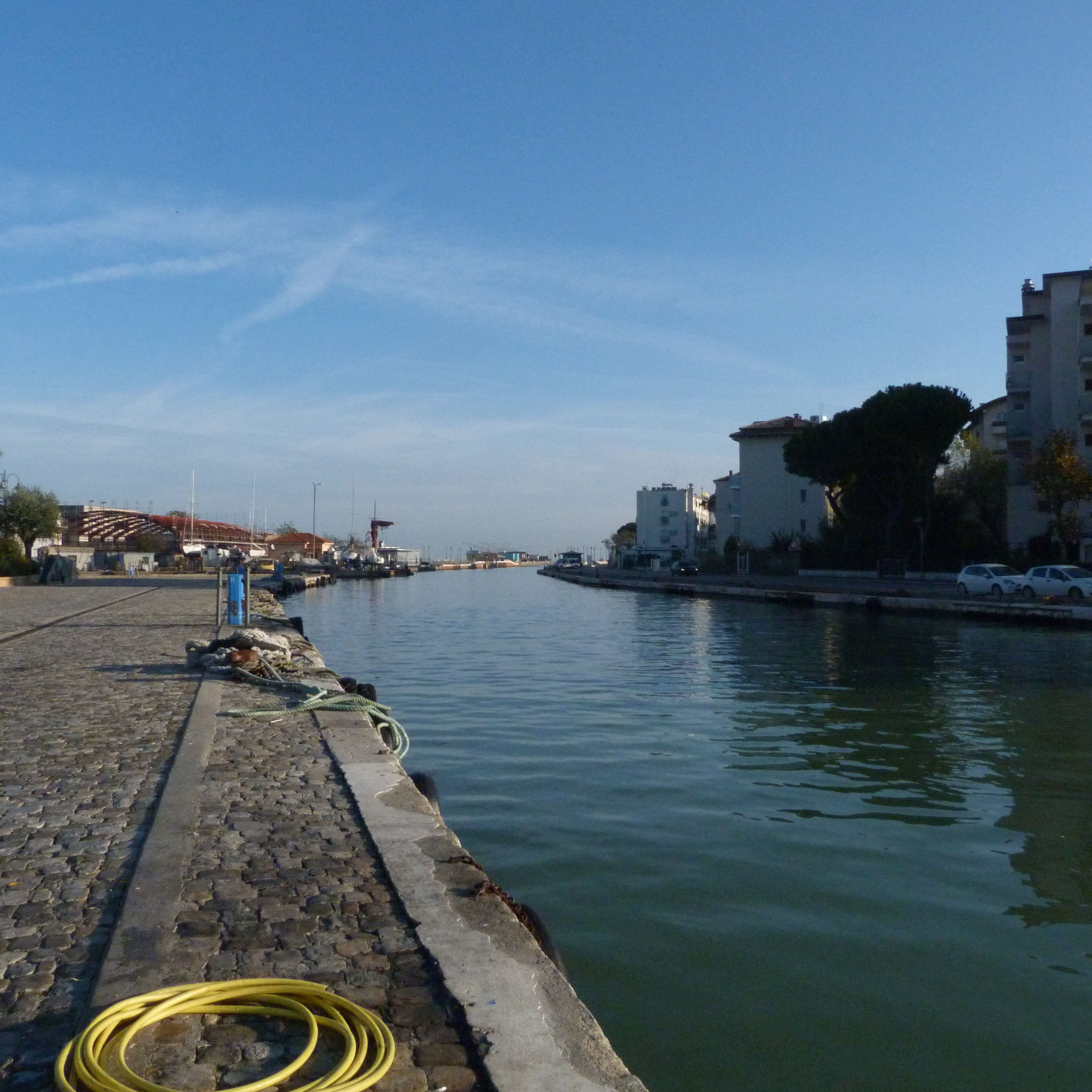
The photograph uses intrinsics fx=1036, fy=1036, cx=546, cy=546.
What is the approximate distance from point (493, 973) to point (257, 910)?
52.8 inches

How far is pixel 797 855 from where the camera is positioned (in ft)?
27.7

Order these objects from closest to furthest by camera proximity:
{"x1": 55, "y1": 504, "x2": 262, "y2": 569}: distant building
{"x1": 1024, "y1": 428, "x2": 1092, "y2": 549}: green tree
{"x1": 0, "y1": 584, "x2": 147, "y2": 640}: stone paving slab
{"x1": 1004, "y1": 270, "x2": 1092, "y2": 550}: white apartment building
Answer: {"x1": 0, "y1": 584, "x2": 147, "y2": 640}: stone paving slab
{"x1": 1024, "y1": 428, "x2": 1092, "y2": 549}: green tree
{"x1": 1004, "y1": 270, "x2": 1092, "y2": 550}: white apartment building
{"x1": 55, "y1": 504, "x2": 262, "y2": 569}: distant building

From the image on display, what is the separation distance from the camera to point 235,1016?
151 inches

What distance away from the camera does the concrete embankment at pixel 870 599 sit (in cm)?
3372

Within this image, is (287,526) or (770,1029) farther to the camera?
(287,526)

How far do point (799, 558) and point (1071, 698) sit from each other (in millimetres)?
50926

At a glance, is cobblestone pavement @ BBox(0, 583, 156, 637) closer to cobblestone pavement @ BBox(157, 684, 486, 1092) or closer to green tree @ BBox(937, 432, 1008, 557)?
cobblestone pavement @ BBox(157, 684, 486, 1092)

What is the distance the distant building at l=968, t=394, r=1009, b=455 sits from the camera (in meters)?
67.8

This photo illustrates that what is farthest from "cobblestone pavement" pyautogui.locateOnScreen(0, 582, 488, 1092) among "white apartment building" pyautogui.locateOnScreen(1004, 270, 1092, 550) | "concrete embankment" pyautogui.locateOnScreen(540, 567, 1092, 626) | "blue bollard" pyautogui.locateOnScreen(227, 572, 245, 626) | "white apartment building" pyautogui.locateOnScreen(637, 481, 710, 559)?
"white apartment building" pyautogui.locateOnScreen(637, 481, 710, 559)

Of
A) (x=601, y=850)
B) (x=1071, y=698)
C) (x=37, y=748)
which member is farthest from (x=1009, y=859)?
(x=1071, y=698)

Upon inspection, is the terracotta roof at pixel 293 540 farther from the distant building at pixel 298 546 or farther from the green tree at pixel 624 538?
the green tree at pixel 624 538

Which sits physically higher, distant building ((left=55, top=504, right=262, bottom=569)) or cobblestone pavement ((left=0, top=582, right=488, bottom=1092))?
distant building ((left=55, top=504, right=262, bottom=569))

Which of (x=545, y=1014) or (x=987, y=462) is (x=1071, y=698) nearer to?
(x=545, y=1014)

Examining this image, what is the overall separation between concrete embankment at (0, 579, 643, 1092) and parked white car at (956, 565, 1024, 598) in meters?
36.6
